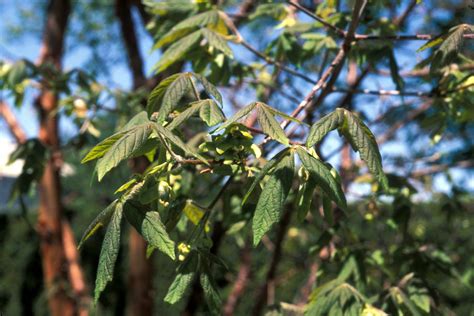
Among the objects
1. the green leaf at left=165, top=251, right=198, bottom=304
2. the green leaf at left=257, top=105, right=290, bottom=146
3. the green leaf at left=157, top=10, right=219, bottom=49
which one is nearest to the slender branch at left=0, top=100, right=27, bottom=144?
the green leaf at left=157, top=10, right=219, bottom=49

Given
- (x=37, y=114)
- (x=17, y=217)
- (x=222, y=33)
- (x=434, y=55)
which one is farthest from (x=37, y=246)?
(x=434, y=55)

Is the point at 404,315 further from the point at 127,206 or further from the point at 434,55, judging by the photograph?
the point at 127,206

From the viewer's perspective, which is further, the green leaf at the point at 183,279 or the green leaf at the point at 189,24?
the green leaf at the point at 189,24

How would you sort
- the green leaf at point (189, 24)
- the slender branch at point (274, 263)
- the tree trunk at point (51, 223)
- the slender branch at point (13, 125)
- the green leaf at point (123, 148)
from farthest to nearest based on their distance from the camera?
the slender branch at point (13, 125) < the tree trunk at point (51, 223) < the slender branch at point (274, 263) < the green leaf at point (189, 24) < the green leaf at point (123, 148)

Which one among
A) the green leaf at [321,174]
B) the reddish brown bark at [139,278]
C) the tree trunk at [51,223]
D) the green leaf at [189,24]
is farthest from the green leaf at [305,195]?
the tree trunk at [51,223]

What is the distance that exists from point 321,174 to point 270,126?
108 millimetres

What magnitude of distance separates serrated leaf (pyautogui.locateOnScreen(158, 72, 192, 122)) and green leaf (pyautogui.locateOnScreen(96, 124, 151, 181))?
0.09m

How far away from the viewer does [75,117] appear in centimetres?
203

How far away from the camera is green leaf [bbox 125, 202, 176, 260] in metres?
0.84

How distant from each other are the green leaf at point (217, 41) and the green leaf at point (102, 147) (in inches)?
18.0

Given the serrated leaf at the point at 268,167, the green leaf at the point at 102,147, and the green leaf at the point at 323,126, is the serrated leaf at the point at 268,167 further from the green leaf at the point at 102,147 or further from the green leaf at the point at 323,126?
the green leaf at the point at 102,147

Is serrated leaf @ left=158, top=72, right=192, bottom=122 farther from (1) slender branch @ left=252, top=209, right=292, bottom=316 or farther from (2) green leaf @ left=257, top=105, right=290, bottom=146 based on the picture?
(1) slender branch @ left=252, top=209, right=292, bottom=316

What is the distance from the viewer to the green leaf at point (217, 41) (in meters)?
→ 1.26

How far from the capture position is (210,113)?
94 cm
